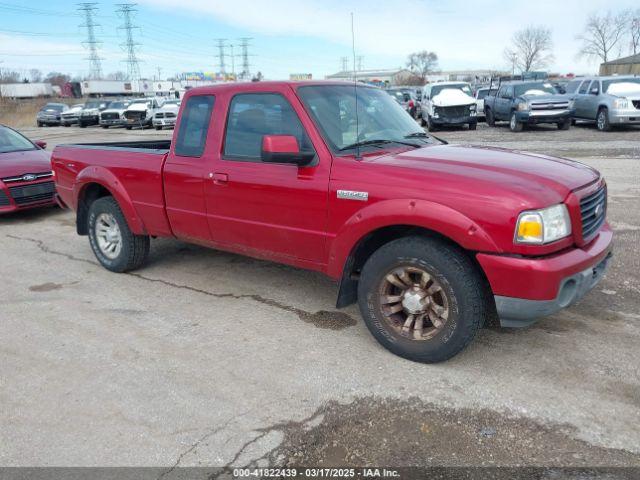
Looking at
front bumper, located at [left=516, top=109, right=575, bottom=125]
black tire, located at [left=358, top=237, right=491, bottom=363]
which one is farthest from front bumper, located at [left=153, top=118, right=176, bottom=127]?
black tire, located at [left=358, top=237, right=491, bottom=363]

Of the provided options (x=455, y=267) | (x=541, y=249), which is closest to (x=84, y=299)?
(x=455, y=267)

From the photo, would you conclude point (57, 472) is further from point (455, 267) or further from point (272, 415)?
point (455, 267)

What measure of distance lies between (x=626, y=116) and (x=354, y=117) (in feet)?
51.9

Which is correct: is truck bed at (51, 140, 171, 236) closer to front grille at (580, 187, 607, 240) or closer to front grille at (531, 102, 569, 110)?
front grille at (580, 187, 607, 240)

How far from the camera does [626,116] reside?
55.2 ft

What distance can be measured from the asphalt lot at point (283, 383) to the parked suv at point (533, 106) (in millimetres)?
14818

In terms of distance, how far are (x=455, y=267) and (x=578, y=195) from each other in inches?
34.5

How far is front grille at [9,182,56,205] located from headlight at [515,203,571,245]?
24.6 ft

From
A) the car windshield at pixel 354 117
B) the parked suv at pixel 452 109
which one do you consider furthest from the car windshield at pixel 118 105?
the car windshield at pixel 354 117

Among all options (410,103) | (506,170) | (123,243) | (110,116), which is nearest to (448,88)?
(410,103)

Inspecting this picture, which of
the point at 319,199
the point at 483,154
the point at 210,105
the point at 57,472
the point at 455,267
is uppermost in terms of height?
the point at 210,105

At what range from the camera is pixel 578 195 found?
3.33 metres

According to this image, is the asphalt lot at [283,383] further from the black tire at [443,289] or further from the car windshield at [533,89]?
the car windshield at [533,89]

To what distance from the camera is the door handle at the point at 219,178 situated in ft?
14.4
